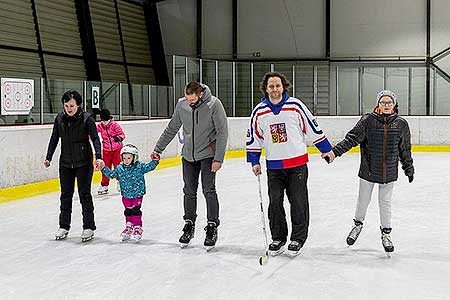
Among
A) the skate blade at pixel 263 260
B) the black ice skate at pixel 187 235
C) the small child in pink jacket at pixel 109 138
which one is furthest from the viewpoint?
the small child in pink jacket at pixel 109 138

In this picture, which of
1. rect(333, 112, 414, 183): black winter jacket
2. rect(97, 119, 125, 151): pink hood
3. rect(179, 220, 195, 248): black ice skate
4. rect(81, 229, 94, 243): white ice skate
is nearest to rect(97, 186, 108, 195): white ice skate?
rect(97, 119, 125, 151): pink hood

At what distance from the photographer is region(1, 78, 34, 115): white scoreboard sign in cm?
914

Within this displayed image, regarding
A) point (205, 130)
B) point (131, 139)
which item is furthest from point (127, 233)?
point (131, 139)

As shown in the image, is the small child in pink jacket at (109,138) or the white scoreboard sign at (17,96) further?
the white scoreboard sign at (17,96)

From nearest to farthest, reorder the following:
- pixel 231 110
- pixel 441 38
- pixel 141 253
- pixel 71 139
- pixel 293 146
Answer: pixel 293 146
pixel 141 253
pixel 71 139
pixel 231 110
pixel 441 38

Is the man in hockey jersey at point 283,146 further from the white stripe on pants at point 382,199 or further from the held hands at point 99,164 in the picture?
the held hands at point 99,164

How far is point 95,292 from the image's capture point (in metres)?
4.25

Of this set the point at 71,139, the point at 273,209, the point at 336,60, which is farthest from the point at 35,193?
the point at 336,60

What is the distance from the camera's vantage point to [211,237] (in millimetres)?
5469

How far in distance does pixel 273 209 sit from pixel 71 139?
72.2 inches

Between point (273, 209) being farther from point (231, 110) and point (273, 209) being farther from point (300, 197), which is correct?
point (231, 110)

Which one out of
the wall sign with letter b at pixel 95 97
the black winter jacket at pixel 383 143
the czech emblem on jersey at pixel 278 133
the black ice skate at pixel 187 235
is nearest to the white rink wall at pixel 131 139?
the wall sign with letter b at pixel 95 97

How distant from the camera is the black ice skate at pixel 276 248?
5203mm

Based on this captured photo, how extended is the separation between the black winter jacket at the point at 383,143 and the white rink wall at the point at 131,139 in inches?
213
